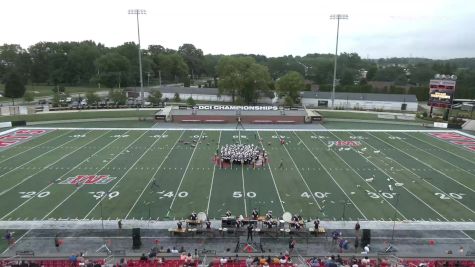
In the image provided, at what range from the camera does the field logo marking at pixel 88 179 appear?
2785 centimetres

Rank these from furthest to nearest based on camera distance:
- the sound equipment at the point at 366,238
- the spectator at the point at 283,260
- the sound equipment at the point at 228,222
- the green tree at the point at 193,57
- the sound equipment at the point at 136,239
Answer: the green tree at the point at 193,57
the sound equipment at the point at 228,222
the sound equipment at the point at 366,238
the sound equipment at the point at 136,239
the spectator at the point at 283,260

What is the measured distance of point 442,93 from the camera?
5400 centimetres

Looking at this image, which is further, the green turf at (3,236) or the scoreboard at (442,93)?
the scoreboard at (442,93)

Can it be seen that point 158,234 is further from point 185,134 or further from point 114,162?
point 185,134

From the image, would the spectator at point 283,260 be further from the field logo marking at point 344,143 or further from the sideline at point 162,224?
the field logo marking at point 344,143

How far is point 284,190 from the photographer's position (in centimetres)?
2675

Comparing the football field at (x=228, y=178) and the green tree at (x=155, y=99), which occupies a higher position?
the green tree at (x=155, y=99)

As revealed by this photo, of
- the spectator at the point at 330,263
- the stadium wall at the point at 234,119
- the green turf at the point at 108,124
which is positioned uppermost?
the stadium wall at the point at 234,119

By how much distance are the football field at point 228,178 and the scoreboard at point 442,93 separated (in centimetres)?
1052

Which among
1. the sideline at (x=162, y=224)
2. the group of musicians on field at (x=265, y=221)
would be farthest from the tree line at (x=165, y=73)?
the group of musicians on field at (x=265, y=221)

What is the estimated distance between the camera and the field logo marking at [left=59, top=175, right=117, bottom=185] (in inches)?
1096

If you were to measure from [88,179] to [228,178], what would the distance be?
10.7 m

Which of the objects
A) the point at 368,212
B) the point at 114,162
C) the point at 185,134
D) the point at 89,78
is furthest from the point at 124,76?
the point at 368,212

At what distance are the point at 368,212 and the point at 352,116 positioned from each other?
39.4 metres
